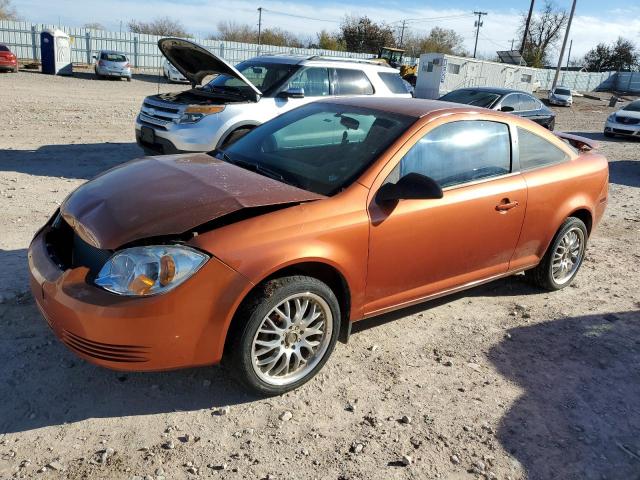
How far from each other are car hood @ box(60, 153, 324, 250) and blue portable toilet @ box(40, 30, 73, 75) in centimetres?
2906

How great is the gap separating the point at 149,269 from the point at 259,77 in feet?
21.4

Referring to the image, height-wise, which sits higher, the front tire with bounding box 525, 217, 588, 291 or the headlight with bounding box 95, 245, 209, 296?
the headlight with bounding box 95, 245, 209, 296

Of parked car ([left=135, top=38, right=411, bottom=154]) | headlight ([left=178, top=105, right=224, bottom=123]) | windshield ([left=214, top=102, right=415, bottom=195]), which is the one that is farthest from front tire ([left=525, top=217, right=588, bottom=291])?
headlight ([left=178, top=105, right=224, bottom=123])

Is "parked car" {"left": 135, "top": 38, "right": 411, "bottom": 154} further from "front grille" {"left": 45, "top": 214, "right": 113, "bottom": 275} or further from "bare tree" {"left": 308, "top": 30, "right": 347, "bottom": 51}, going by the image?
"bare tree" {"left": 308, "top": 30, "right": 347, "bottom": 51}

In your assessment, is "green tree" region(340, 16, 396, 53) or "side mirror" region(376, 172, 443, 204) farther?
"green tree" region(340, 16, 396, 53)

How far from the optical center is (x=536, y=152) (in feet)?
14.7

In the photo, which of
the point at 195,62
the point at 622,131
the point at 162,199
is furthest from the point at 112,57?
the point at 162,199

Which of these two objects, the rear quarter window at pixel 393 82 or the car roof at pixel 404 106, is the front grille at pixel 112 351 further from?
the rear quarter window at pixel 393 82

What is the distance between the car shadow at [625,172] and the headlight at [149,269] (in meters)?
10.2

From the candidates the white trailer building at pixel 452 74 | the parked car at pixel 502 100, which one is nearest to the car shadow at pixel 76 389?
the parked car at pixel 502 100

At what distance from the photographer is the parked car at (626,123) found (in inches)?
698

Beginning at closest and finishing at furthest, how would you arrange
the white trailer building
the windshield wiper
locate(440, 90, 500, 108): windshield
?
1. the windshield wiper
2. locate(440, 90, 500, 108): windshield
3. the white trailer building

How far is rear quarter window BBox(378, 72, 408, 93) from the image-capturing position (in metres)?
9.23

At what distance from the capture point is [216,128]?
7.52m
